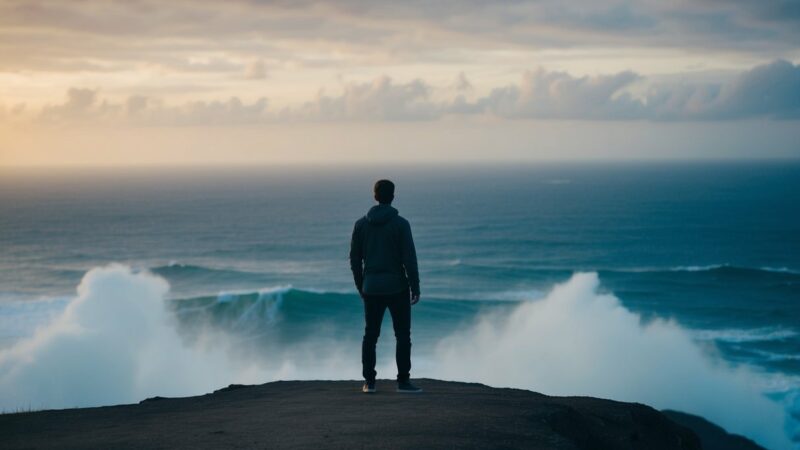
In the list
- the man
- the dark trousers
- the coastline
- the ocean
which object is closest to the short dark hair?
the man

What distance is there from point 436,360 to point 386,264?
2165 centimetres


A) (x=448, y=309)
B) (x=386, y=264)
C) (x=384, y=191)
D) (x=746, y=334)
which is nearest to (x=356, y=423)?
(x=386, y=264)

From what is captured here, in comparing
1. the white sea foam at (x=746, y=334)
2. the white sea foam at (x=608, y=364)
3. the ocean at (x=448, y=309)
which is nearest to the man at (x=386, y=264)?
the ocean at (x=448, y=309)

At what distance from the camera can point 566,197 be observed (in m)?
108

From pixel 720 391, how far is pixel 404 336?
18.5 metres

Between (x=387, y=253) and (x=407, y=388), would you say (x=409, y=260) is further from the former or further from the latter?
(x=407, y=388)

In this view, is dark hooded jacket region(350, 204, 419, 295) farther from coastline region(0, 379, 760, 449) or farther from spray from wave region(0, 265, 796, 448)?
spray from wave region(0, 265, 796, 448)

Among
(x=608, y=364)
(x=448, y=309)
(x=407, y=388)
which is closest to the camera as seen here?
(x=407, y=388)

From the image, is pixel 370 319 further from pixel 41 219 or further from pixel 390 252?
pixel 41 219

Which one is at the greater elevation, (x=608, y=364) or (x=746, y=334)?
(x=608, y=364)

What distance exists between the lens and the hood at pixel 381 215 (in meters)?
7.40

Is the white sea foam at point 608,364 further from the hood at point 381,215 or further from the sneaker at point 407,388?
the hood at point 381,215

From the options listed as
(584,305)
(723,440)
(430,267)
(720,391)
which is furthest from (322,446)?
(430,267)

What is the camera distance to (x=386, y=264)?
742cm
